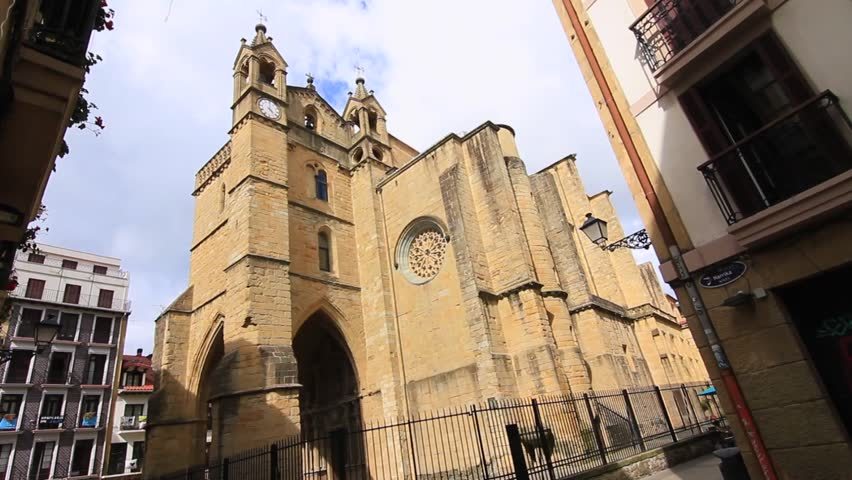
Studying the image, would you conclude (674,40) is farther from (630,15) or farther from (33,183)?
(33,183)

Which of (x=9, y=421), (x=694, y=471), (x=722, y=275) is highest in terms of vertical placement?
(x=9, y=421)

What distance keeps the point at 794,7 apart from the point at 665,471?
8.09 m

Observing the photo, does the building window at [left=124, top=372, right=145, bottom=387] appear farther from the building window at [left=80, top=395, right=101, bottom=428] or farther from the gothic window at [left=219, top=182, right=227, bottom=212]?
the gothic window at [left=219, top=182, right=227, bottom=212]

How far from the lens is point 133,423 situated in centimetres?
2738

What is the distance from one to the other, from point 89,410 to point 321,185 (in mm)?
20272

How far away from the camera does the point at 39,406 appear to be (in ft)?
73.5

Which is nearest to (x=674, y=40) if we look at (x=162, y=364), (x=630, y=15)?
(x=630, y=15)

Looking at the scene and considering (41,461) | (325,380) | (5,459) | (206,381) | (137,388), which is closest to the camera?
(206,381)

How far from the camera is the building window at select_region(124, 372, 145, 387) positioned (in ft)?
95.0

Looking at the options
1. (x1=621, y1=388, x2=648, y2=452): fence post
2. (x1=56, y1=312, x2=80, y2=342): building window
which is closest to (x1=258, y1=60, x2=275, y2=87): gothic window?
(x1=621, y1=388, x2=648, y2=452): fence post

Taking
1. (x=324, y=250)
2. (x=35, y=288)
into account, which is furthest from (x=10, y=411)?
(x=324, y=250)

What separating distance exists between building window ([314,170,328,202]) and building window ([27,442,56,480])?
66.8 feet

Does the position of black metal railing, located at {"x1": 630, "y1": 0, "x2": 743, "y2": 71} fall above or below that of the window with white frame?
above

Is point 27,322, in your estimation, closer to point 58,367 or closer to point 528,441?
point 58,367
